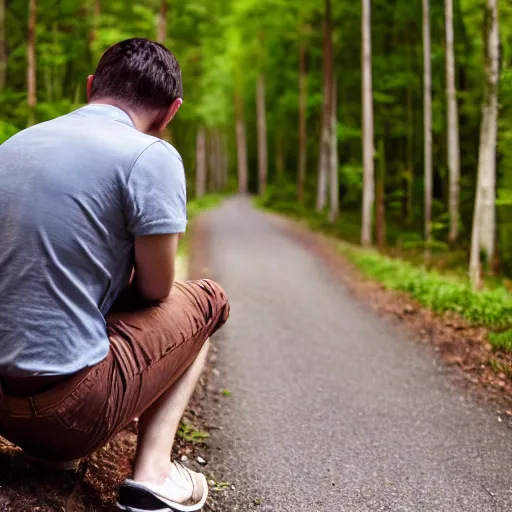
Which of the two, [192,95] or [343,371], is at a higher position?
[192,95]

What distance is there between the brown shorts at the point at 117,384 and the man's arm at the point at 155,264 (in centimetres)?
11

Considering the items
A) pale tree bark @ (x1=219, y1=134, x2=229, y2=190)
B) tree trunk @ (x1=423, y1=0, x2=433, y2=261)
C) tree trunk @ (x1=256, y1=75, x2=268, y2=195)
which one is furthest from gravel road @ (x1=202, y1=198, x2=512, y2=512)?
pale tree bark @ (x1=219, y1=134, x2=229, y2=190)

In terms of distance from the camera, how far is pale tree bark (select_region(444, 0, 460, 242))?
1445 centimetres

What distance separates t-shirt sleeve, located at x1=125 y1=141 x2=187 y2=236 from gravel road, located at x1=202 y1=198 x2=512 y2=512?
1.65m

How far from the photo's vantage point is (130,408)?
87.3 inches

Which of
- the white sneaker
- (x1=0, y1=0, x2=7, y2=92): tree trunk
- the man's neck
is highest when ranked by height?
(x1=0, y1=0, x2=7, y2=92): tree trunk

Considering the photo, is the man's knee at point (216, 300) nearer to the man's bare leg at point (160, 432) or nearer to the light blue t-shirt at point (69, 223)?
the man's bare leg at point (160, 432)

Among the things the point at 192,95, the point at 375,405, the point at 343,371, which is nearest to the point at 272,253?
the point at 343,371

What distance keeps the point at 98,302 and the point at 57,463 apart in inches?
27.6

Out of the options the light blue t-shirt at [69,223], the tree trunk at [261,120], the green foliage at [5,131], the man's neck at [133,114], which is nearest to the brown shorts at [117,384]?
the light blue t-shirt at [69,223]

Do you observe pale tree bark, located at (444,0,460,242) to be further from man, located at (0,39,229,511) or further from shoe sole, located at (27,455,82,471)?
shoe sole, located at (27,455,82,471)

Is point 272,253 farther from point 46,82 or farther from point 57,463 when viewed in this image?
point 57,463

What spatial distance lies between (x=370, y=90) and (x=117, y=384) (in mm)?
14546

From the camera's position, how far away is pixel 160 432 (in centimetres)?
243
